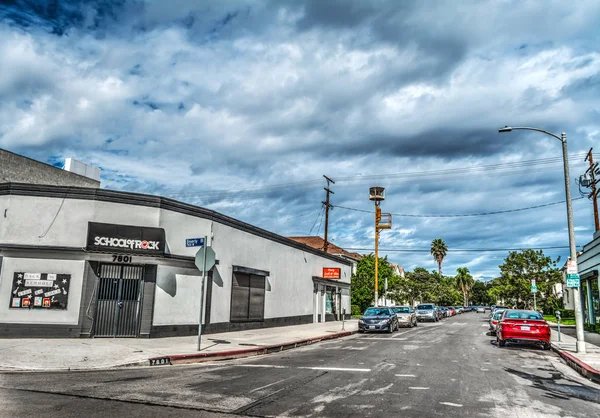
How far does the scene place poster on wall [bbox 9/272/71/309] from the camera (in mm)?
15242

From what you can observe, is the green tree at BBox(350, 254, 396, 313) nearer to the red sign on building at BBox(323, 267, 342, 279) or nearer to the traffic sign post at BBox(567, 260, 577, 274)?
the red sign on building at BBox(323, 267, 342, 279)

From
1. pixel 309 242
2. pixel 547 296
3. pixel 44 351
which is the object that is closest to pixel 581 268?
pixel 547 296

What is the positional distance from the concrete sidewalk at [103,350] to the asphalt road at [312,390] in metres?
0.93

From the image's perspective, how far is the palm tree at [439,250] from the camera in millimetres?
97312

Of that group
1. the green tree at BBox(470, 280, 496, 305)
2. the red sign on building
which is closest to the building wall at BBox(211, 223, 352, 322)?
the red sign on building

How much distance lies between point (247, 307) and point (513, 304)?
42.7 m

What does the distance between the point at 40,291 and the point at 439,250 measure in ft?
298

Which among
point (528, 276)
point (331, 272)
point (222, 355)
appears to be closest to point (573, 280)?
point (222, 355)

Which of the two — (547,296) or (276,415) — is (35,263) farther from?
(547,296)

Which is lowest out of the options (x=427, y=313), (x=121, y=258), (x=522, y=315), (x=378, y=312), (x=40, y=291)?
(x=427, y=313)

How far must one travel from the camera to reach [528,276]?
45969 mm

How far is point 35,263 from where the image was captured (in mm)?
15625

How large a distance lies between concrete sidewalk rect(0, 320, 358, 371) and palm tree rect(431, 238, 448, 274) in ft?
280

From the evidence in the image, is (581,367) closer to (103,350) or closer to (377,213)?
(103,350)
